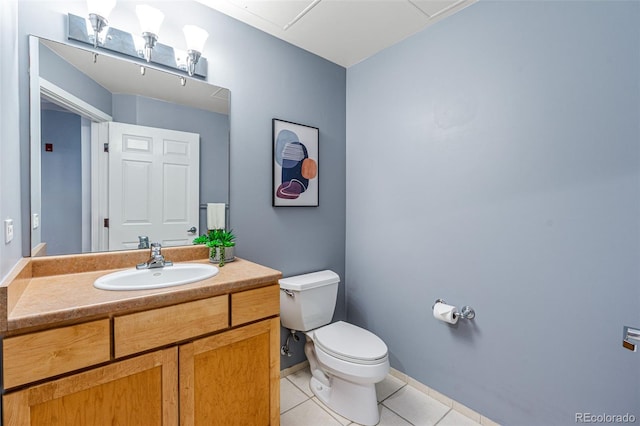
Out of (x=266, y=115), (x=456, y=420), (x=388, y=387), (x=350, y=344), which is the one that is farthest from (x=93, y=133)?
(x=456, y=420)

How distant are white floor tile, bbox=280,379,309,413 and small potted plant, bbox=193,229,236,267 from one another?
0.97 m

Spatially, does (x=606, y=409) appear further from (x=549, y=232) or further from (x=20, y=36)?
(x=20, y=36)

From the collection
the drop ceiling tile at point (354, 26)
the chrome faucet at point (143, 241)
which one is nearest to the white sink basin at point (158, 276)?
the chrome faucet at point (143, 241)

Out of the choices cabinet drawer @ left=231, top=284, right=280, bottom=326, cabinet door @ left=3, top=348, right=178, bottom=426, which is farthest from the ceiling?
cabinet door @ left=3, top=348, right=178, bottom=426

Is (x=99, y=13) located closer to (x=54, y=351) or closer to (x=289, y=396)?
(x=54, y=351)

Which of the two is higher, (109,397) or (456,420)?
(109,397)

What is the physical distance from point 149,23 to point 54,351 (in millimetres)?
1446

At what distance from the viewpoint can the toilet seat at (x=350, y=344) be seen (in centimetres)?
155

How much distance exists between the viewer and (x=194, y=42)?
1.52 meters

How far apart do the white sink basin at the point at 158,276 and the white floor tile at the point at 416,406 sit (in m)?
1.39

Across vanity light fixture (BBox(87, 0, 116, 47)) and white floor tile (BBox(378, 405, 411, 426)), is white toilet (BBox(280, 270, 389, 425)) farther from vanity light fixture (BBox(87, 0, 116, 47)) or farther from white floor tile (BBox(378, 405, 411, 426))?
vanity light fixture (BBox(87, 0, 116, 47))

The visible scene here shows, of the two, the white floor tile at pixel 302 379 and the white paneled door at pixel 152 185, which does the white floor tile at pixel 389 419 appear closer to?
the white floor tile at pixel 302 379

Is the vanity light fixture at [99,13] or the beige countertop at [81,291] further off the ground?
the vanity light fixture at [99,13]

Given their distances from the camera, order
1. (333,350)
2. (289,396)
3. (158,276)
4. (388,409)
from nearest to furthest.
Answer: (158,276)
(333,350)
(388,409)
(289,396)
